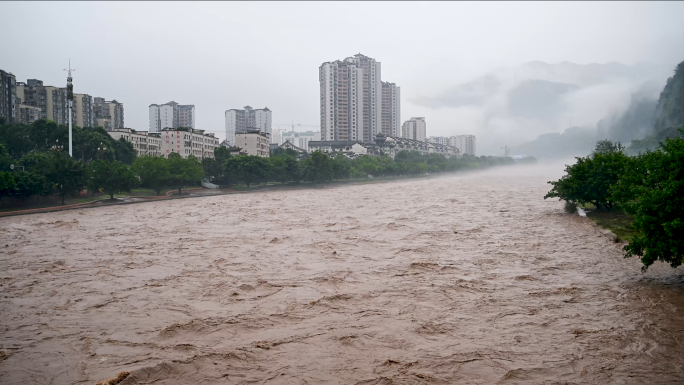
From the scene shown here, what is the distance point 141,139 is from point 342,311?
185 feet

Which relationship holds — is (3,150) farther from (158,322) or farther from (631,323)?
(631,323)

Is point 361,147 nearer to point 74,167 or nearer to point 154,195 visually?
point 154,195

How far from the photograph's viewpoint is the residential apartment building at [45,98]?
54.2 metres

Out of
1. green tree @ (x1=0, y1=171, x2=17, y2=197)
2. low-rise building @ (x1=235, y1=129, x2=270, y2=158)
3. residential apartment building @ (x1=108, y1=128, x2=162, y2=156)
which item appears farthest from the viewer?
low-rise building @ (x1=235, y1=129, x2=270, y2=158)

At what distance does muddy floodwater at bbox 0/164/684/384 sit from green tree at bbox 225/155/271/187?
25.7 metres

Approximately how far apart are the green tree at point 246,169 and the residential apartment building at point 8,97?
22.0 meters

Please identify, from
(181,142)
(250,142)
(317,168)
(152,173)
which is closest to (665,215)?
(152,173)

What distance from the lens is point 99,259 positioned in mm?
12125

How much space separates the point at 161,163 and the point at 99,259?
76.2 feet

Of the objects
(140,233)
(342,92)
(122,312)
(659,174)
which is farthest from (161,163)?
(342,92)

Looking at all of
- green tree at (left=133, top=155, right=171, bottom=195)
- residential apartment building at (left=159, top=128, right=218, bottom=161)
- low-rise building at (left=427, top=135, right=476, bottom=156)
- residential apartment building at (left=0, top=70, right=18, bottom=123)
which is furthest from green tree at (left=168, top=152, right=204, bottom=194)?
low-rise building at (left=427, top=135, right=476, bottom=156)

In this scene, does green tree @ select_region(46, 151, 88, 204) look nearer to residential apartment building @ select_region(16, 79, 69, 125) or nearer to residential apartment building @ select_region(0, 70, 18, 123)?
residential apartment building @ select_region(0, 70, 18, 123)

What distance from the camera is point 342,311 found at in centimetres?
744

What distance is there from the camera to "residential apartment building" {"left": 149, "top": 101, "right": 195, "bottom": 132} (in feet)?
312
